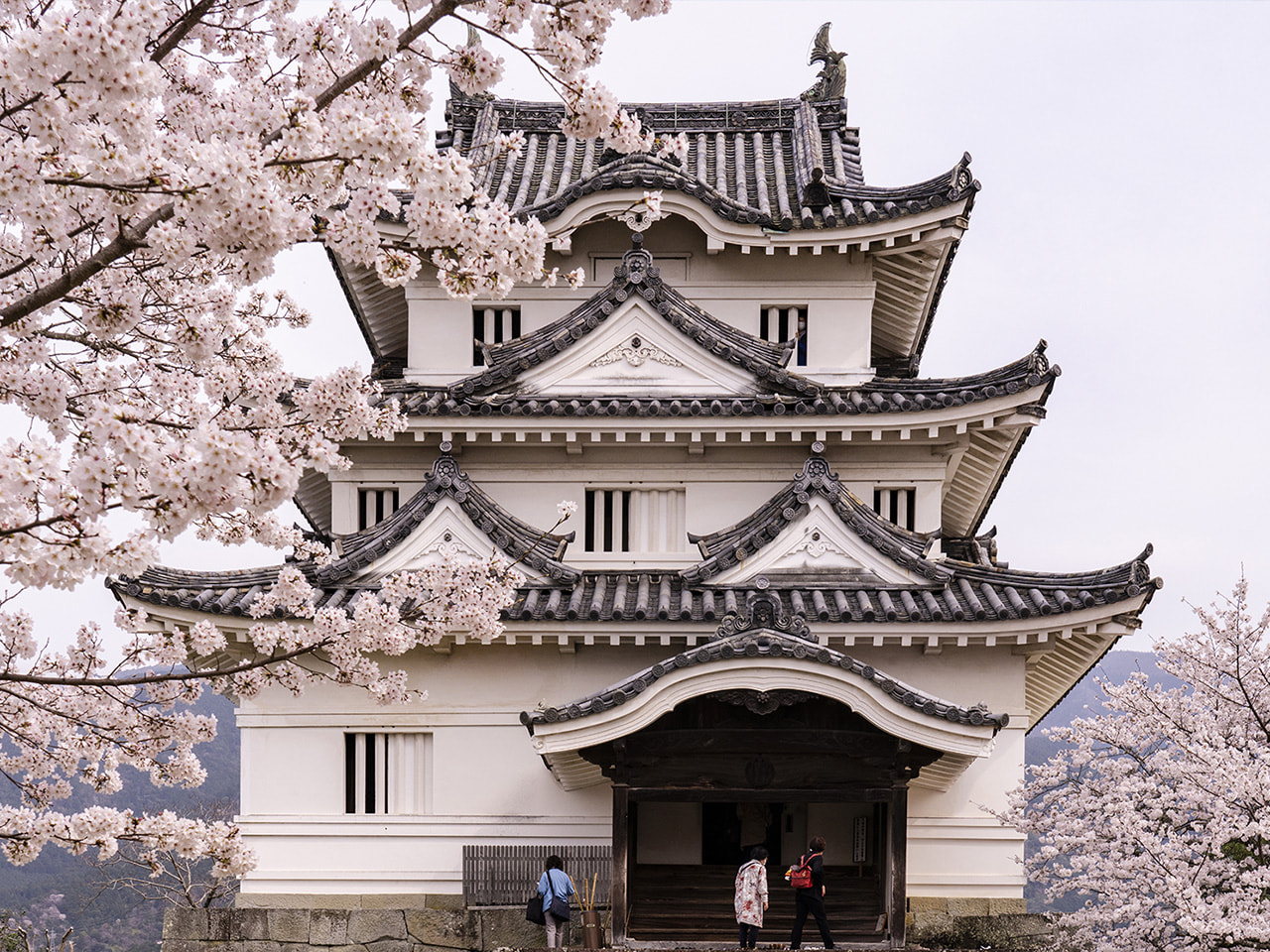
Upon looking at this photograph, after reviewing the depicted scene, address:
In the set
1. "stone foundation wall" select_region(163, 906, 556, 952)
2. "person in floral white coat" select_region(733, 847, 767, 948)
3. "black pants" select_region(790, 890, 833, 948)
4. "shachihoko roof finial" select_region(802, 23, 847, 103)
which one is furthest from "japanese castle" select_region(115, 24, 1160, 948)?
"shachihoko roof finial" select_region(802, 23, 847, 103)

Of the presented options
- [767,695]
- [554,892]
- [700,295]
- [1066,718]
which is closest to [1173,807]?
[767,695]

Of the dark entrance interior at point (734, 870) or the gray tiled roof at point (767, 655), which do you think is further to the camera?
the dark entrance interior at point (734, 870)

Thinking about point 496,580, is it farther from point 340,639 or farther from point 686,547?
point 686,547

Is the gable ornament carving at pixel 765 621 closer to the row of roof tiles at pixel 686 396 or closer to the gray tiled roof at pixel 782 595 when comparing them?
the gray tiled roof at pixel 782 595

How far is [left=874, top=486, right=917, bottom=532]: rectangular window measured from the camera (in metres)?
16.7

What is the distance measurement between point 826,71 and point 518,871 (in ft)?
45.2

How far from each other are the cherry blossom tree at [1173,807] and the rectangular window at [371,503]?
334 inches

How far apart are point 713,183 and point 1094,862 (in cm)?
1059

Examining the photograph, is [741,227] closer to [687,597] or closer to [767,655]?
[687,597]

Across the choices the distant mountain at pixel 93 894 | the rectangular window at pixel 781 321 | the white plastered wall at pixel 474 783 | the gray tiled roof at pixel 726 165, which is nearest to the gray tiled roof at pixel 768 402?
the rectangular window at pixel 781 321

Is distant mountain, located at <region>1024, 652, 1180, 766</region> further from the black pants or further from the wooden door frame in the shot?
the black pants

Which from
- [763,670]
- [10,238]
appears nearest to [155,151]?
[10,238]

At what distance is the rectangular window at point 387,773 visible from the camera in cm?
1534

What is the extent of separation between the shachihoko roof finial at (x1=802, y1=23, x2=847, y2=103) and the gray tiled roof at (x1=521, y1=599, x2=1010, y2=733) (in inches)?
447
